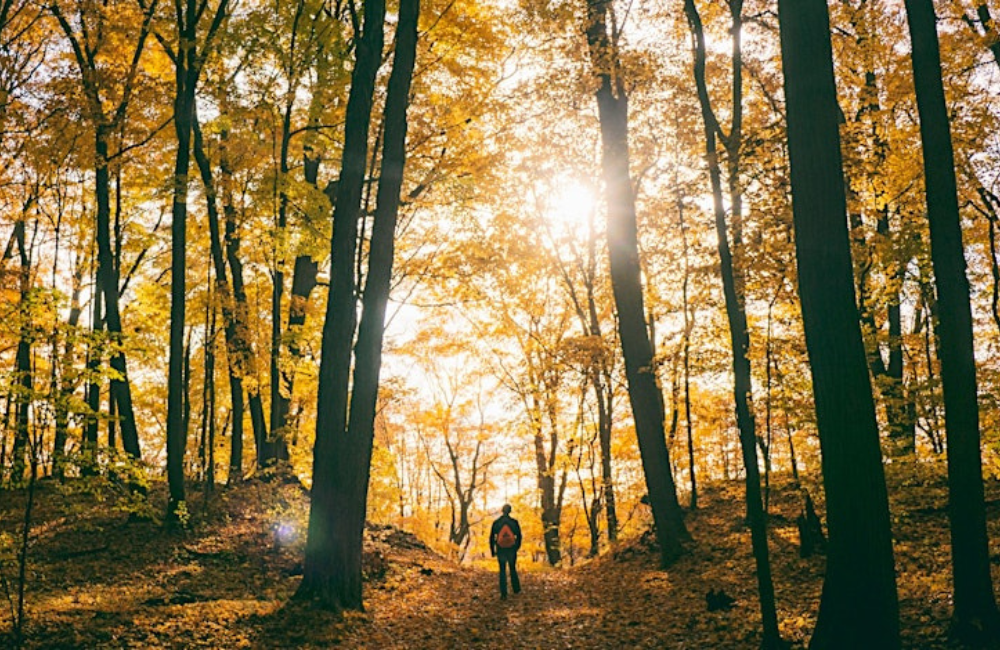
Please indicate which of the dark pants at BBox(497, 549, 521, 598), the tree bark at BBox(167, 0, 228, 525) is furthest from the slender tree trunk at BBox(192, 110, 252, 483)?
the dark pants at BBox(497, 549, 521, 598)

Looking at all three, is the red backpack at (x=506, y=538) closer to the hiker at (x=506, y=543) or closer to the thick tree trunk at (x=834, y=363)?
the hiker at (x=506, y=543)

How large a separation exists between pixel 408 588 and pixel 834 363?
363 inches

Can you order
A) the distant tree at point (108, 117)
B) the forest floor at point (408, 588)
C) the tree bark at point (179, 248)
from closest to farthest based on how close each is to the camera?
the forest floor at point (408, 588), the tree bark at point (179, 248), the distant tree at point (108, 117)

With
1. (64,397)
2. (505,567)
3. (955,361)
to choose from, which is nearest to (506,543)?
(505,567)

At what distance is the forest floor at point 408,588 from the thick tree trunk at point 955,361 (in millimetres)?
624

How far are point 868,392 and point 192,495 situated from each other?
15.0 m

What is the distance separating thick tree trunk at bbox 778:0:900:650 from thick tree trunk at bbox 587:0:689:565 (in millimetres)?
5921

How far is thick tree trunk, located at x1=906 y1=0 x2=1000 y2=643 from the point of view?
581cm

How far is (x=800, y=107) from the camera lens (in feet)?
19.5

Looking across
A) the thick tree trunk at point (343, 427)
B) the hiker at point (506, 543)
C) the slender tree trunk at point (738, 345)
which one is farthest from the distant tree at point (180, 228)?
the slender tree trunk at point (738, 345)

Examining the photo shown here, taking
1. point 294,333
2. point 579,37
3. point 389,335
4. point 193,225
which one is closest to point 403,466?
point 389,335

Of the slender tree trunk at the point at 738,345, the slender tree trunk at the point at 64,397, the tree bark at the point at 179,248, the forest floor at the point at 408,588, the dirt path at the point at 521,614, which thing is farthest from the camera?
the tree bark at the point at 179,248

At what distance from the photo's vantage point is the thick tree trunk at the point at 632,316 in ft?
39.4

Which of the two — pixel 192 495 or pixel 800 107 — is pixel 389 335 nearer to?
pixel 192 495
